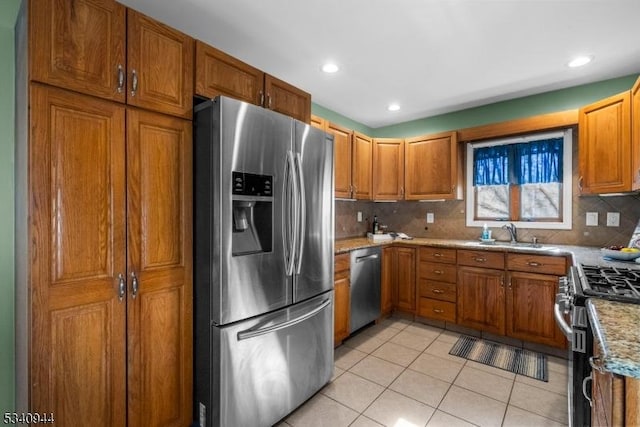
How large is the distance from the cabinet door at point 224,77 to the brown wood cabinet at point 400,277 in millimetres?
2258

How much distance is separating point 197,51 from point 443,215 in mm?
3302

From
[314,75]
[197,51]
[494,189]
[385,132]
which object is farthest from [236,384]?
[385,132]

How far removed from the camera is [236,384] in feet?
4.99

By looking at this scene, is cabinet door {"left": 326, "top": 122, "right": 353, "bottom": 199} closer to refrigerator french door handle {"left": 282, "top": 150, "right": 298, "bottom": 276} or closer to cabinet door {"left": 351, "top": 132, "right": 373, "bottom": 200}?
cabinet door {"left": 351, "top": 132, "right": 373, "bottom": 200}

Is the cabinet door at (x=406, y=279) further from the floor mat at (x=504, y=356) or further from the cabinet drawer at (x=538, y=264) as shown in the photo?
the cabinet drawer at (x=538, y=264)

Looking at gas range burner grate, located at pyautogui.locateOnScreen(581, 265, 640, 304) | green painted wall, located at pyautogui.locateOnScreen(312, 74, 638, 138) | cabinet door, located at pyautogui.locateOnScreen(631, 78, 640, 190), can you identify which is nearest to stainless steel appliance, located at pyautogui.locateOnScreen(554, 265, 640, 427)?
gas range burner grate, located at pyautogui.locateOnScreen(581, 265, 640, 304)

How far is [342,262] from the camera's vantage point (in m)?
2.74

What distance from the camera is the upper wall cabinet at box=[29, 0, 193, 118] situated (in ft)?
3.79

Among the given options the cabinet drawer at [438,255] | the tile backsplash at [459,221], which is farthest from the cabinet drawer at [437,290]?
A: the tile backsplash at [459,221]

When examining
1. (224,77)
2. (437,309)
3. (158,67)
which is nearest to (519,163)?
(437,309)

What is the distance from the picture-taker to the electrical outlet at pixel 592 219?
2.84 m

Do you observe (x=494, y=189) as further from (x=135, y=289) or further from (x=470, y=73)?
(x=135, y=289)

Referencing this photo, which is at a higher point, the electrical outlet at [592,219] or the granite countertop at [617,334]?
the electrical outlet at [592,219]

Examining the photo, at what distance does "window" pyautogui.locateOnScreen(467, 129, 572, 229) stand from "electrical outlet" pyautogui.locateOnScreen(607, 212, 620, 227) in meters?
0.29
